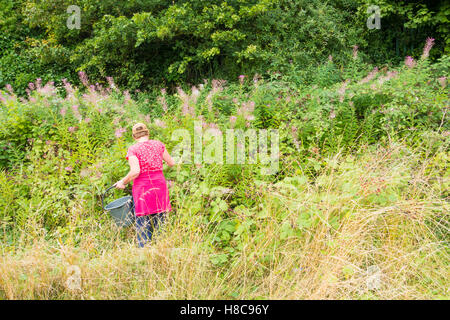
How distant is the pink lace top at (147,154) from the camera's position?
356 centimetres

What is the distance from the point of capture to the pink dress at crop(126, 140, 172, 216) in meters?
3.56

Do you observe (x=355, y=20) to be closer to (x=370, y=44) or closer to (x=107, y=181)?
(x=370, y=44)

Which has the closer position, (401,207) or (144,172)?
(401,207)

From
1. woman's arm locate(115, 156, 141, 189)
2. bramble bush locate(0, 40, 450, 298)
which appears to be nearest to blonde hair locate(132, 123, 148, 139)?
woman's arm locate(115, 156, 141, 189)

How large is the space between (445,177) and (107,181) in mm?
3943

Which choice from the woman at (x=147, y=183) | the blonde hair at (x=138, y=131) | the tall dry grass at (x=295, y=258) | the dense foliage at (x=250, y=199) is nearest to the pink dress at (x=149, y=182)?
the woman at (x=147, y=183)

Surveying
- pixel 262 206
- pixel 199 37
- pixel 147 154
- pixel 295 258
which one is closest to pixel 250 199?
pixel 262 206

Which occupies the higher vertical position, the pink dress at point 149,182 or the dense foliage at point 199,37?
the dense foliage at point 199,37

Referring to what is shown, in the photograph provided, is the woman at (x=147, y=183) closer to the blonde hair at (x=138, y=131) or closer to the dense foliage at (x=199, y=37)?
the blonde hair at (x=138, y=131)

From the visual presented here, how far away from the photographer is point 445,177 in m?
3.56

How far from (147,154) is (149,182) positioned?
1.01 feet

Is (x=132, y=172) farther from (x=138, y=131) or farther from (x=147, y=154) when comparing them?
(x=138, y=131)

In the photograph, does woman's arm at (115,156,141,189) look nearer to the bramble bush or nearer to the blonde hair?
the blonde hair
